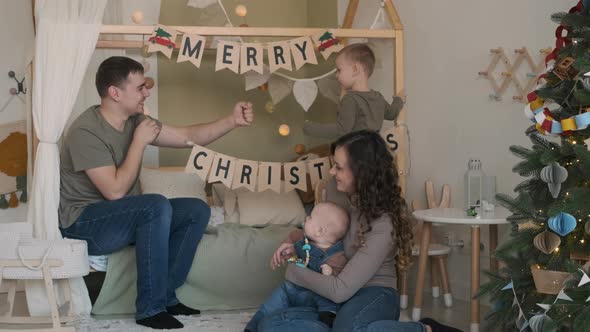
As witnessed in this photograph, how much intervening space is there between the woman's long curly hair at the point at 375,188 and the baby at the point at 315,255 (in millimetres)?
115

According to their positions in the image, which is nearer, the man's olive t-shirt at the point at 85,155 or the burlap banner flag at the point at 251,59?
the man's olive t-shirt at the point at 85,155

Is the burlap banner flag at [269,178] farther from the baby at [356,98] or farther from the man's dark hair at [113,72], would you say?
the man's dark hair at [113,72]

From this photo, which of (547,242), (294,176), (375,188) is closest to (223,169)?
(294,176)

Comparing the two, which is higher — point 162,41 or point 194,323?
point 162,41

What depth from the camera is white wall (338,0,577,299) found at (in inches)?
140

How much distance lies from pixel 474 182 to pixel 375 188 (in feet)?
3.83

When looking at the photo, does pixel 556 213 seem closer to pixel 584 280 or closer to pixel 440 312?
pixel 584 280

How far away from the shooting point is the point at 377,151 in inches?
109

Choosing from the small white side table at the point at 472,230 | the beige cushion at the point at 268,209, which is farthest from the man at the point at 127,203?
the small white side table at the point at 472,230

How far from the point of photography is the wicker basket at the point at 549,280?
2.07 m

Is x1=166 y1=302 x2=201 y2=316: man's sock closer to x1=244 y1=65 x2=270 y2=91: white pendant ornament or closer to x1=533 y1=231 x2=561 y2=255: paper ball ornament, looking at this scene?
x1=244 y1=65 x2=270 y2=91: white pendant ornament

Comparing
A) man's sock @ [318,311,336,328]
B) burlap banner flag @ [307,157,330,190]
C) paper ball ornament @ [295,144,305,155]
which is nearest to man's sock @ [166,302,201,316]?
burlap banner flag @ [307,157,330,190]

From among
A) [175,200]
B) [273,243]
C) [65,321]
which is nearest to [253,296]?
[273,243]

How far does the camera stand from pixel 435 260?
3891mm
